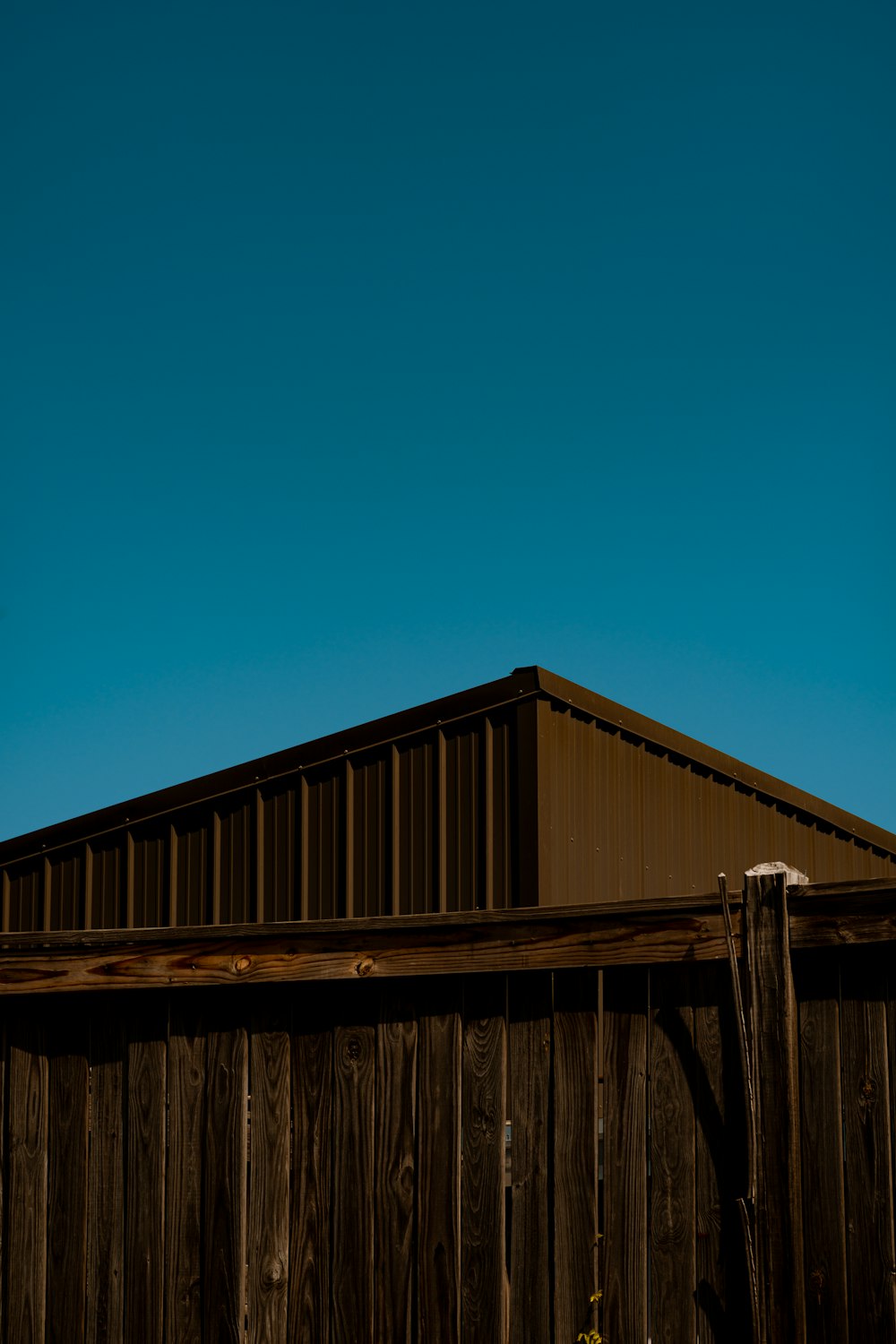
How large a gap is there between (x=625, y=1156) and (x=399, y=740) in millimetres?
4892

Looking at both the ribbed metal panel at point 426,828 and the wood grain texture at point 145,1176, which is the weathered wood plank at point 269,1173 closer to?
the wood grain texture at point 145,1176

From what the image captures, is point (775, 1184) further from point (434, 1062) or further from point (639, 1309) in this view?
point (434, 1062)

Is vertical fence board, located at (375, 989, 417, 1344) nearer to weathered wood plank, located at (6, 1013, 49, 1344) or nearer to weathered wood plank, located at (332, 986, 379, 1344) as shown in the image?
weathered wood plank, located at (332, 986, 379, 1344)

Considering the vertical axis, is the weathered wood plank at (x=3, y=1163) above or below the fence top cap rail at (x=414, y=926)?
below

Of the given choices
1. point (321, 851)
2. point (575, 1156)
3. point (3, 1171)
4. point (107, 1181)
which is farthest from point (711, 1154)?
point (321, 851)

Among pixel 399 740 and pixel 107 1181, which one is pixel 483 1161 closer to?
pixel 107 1181

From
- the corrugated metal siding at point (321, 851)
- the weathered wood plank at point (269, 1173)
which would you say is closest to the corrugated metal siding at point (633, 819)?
the corrugated metal siding at point (321, 851)

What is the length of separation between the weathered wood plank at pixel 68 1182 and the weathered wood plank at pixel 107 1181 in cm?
3

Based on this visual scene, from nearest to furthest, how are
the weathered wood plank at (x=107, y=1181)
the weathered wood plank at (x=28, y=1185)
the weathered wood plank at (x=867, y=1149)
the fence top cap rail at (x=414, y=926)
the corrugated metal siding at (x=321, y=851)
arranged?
the weathered wood plank at (x=867, y=1149) < the fence top cap rail at (x=414, y=926) < the weathered wood plank at (x=107, y=1181) < the weathered wood plank at (x=28, y=1185) < the corrugated metal siding at (x=321, y=851)

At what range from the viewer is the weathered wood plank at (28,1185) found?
4.25 metres

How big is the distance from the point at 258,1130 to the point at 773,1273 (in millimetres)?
1570

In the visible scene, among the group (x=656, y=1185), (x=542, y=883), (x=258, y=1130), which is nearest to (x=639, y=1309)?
(x=656, y=1185)

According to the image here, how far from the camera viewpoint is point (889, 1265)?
3.21m

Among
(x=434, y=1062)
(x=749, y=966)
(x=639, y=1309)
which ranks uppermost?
(x=749, y=966)
